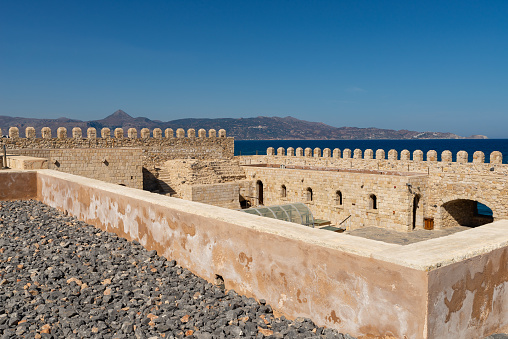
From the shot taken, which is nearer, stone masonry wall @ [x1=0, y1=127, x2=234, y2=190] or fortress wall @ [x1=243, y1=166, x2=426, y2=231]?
fortress wall @ [x1=243, y1=166, x2=426, y2=231]

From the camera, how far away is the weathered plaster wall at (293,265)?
2865mm

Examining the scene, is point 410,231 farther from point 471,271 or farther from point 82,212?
point 471,271

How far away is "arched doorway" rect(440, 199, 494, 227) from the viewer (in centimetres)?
1965

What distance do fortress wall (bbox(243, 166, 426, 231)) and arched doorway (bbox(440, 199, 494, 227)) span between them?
1.26m

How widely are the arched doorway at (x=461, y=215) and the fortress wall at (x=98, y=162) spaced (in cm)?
1546

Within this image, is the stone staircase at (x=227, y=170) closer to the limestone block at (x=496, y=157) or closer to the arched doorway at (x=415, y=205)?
the arched doorway at (x=415, y=205)

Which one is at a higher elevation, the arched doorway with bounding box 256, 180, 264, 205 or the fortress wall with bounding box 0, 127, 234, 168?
the fortress wall with bounding box 0, 127, 234, 168

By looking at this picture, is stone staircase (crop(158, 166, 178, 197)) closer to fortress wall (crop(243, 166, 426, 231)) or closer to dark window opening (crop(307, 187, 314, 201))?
fortress wall (crop(243, 166, 426, 231))

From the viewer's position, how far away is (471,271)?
3.02 metres

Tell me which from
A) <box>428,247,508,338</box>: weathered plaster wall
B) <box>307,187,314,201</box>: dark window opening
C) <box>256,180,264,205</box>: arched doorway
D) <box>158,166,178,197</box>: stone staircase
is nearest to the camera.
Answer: <box>428,247,508,338</box>: weathered plaster wall

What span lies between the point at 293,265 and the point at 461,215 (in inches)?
787

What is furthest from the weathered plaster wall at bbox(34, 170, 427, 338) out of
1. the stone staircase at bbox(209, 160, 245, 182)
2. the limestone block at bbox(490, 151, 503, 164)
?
the stone staircase at bbox(209, 160, 245, 182)

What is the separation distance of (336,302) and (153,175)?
22995 mm

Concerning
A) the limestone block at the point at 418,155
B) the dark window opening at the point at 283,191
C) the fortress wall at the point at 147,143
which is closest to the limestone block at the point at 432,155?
the limestone block at the point at 418,155
